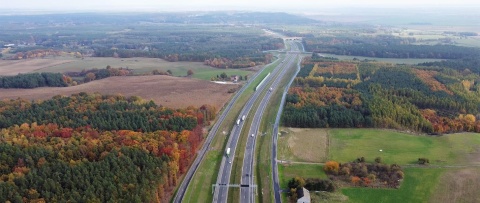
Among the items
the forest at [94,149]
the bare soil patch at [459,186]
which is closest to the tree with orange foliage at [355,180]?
the bare soil patch at [459,186]

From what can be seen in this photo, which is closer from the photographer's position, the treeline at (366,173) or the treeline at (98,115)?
the treeline at (366,173)

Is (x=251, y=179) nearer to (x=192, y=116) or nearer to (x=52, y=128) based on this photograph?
(x=192, y=116)

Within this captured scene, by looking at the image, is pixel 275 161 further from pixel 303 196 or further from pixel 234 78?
pixel 234 78

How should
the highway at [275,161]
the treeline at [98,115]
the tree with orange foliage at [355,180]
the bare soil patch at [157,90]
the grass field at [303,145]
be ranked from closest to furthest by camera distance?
the highway at [275,161] → the tree with orange foliage at [355,180] → the grass field at [303,145] → the treeline at [98,115] → the bare soil patch at [157,90]

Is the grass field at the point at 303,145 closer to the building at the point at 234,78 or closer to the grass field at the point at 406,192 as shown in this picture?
the grass field at the point at 406,192

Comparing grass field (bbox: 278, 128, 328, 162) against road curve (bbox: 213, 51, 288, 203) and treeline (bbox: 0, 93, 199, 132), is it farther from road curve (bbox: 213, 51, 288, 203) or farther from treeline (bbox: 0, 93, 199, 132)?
treeline (bbox: 0, 93, 199, 132)

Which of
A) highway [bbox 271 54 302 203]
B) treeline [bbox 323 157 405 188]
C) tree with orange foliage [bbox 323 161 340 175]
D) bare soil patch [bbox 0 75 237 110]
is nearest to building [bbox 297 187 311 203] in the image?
highway [bbox 271 54 302 203]
